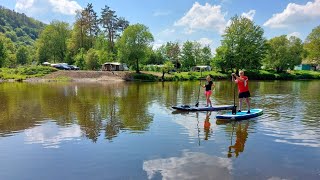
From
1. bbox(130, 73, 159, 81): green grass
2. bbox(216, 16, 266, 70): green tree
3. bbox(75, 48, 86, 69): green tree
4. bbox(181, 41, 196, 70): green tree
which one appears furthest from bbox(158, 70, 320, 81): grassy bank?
bbox(75, 48, 86, 69): green tree

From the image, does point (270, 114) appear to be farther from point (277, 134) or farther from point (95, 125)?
point (95, 125)

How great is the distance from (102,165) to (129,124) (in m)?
6.83

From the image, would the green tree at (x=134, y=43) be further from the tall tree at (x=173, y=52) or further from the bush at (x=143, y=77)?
the tall tree at (x=173, y=52)

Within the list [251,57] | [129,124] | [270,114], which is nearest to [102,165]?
[129,124]

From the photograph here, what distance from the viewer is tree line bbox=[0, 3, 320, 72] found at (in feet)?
241

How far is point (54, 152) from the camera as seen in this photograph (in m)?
11.7

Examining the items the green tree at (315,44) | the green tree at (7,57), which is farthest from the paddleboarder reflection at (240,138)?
the green tree at (7,57)

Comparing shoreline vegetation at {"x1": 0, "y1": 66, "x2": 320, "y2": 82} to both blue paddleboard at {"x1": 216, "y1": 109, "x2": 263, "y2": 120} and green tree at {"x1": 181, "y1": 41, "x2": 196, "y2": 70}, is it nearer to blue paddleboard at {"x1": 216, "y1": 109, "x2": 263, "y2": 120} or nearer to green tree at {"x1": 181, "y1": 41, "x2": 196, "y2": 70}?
green tree at {"x1": 181, "y1": 41, "x2": 196, "y2": 70}

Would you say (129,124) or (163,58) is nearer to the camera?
(129,124)

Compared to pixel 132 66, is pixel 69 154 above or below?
below

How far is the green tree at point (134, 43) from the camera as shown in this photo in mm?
71312

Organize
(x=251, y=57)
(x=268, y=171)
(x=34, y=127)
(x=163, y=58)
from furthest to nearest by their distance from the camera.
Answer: (x=163, y=58) < (x=251, y=57) < (x=34, y=127) < (x=268, y=171)

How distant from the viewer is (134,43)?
7175 centimetres

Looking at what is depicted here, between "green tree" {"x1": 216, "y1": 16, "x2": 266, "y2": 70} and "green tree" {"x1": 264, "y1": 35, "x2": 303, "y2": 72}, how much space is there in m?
5.68
